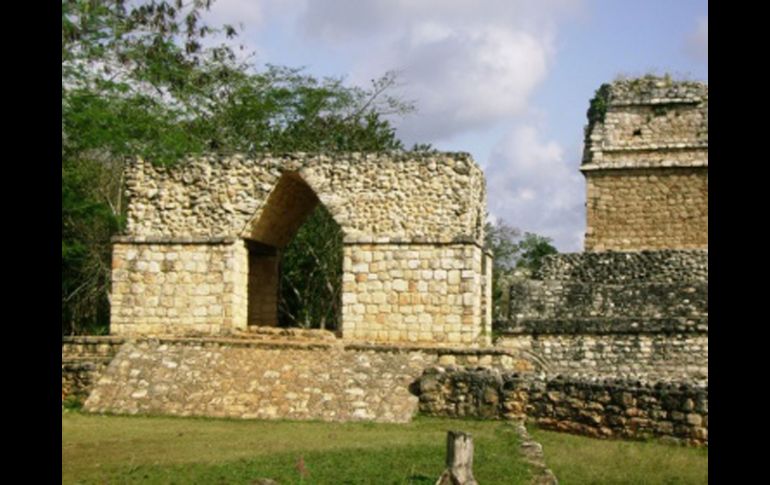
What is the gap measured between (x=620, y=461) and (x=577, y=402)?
231 centimetres

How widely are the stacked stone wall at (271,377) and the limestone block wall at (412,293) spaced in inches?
31.0

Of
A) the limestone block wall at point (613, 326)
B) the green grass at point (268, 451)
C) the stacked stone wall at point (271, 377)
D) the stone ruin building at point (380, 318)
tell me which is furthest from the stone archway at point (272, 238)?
the green grass at point (268, 451)

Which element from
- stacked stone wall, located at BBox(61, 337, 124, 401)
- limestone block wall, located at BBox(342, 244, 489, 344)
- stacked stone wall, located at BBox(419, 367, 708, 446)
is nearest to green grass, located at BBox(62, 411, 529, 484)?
stacked stone wall, located at BBox(419, 367, 708, 446)

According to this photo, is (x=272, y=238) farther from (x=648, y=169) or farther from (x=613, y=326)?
(x=648, y=169)

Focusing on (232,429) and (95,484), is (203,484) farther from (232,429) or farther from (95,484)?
(232,429)

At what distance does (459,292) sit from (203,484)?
801cm

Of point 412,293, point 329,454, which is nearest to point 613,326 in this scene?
point 412,293

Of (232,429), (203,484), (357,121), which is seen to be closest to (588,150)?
(357,121)

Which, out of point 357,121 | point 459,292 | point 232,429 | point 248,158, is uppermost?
point 357,121

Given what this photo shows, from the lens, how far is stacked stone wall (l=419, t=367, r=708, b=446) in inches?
436

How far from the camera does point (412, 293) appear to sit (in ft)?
51.6

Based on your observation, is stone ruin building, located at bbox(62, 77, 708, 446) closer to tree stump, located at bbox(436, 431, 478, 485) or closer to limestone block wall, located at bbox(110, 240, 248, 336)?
limestone block wall, located at bbox(110, 240, 248, 336)

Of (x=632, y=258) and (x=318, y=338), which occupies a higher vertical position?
(x=632, y=258)

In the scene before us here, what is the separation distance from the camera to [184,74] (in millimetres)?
12328
